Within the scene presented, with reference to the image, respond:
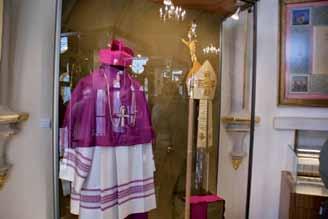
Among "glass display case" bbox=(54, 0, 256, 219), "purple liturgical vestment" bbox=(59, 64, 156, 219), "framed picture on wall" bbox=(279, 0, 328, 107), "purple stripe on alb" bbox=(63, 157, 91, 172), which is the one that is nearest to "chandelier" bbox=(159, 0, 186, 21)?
"glass display case" bbox=(54, 0, 256, 219)

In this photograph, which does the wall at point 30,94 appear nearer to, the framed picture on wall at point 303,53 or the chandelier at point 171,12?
the chandelier at point 171,12

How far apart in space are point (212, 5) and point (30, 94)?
1.44 metres

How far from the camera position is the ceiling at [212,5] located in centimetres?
221

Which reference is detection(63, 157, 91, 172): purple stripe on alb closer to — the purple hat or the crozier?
the purple hat

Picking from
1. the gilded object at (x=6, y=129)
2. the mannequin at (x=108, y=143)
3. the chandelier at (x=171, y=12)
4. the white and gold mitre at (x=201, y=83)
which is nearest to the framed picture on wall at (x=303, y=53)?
the white and gold mitre at (x=201, y=83)

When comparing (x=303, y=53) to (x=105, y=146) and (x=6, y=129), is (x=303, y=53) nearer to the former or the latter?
(x=105, y=146)

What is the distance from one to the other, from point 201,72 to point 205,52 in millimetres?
206

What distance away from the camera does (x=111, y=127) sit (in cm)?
189

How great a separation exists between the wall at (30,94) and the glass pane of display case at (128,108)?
1.22 feet

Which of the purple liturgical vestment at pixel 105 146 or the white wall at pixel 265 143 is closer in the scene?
the purple liturgical vestment at pixel 105 146

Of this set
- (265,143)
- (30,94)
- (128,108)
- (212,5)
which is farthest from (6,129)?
(265,143)

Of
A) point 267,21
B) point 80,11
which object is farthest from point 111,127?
point 267,21

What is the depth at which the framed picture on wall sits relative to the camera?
2330mm

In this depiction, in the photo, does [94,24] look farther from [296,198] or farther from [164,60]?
[296,198]
